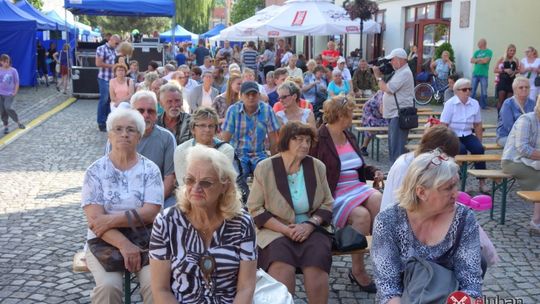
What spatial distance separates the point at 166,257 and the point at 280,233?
133 centimetres

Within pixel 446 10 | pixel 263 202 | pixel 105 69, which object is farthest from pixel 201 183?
pixel 446 10

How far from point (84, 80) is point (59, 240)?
1362 centimetres

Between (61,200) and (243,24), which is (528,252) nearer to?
(61,200)

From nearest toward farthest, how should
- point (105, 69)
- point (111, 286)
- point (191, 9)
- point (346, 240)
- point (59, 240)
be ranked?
point (111, 286)
point (346, 240)
point (59, 240)
point (105, 69)
point (191, 9)

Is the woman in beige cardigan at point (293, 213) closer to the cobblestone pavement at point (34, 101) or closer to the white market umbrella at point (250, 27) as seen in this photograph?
the cobblestone pavement at point (34, 101)

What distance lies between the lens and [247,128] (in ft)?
20.6

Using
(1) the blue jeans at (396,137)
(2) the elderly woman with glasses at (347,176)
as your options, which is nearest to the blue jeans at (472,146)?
(1) the blue jeans at (396,137)

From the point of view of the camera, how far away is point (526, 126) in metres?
6.40

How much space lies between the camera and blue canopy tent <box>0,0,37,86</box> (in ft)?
70.8

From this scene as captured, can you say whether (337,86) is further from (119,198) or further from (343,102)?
(119,198)

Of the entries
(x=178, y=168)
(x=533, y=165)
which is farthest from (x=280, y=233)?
(x=533, y=165)

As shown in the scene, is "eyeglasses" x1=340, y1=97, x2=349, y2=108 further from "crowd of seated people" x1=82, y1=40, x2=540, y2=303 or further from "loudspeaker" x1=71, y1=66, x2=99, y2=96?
"loudspeaker" x1=71, y1=66, x2=99, y2=96

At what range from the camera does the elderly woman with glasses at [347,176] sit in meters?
4.77

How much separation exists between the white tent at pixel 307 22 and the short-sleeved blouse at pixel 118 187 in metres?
12.7
